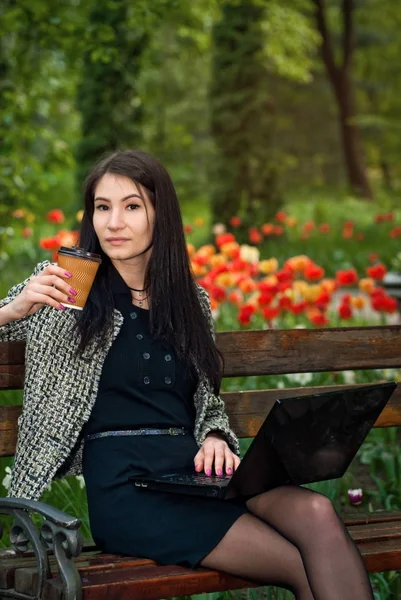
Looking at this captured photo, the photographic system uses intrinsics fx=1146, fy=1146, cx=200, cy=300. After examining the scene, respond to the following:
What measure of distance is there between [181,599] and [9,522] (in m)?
0.80

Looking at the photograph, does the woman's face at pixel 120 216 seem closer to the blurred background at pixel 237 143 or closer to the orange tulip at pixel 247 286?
the blurred background at pixel 237 143

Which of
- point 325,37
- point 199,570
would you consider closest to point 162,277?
point 199,570

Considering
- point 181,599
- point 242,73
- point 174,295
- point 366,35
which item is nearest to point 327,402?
point 174,295

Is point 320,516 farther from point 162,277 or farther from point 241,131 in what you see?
point 241,131

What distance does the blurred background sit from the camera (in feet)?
19.5

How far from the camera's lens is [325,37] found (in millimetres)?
22766

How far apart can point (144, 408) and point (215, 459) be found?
24cm

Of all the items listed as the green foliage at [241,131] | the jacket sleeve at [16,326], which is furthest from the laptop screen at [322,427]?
the green foliage at [241,131]

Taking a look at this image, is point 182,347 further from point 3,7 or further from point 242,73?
point 242,73

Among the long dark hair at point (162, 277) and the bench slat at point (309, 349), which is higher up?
the long dark hair at point (162, 277)

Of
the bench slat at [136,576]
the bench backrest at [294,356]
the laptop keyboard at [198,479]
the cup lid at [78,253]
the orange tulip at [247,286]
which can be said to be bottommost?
the bench slat at [136,576]

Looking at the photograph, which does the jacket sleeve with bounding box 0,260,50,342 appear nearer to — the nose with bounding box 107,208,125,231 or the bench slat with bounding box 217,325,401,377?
the nose with bounding box 107,208,125,231

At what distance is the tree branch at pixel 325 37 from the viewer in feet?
72.9

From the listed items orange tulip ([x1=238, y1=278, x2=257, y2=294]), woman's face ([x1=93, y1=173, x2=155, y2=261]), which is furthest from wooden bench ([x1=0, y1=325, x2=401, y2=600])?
orange tulip ([x1=238, y1=278, x2=257, y2=294])
